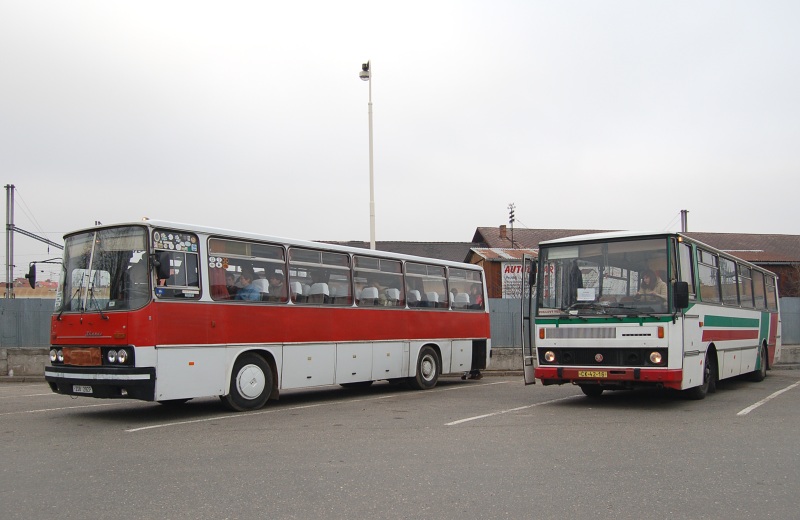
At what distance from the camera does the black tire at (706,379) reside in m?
13.1

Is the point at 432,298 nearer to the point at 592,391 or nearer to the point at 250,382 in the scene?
the point at 592,391

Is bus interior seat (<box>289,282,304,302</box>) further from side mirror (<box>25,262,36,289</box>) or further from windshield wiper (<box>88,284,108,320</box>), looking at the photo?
side mirror (<box>25,262,36,289</box>)

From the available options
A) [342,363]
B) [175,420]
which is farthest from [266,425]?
[342,363]

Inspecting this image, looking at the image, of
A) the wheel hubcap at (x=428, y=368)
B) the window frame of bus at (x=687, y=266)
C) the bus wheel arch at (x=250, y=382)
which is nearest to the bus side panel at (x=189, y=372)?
the bus wheel arch at (x=250, y=382)

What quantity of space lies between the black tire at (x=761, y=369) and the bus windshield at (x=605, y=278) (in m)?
8.34

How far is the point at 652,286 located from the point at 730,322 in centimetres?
428

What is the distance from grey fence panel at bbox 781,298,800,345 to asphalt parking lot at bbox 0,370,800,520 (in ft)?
66.4

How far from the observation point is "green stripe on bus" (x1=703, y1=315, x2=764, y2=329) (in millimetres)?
13188

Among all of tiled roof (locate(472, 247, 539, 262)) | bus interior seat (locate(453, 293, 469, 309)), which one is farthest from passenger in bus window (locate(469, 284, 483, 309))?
tiled roof (locate(472, 247, 539, 262))

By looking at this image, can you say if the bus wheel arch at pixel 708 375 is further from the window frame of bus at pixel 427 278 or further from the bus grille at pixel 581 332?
the window frame of bus at pixel 427 278

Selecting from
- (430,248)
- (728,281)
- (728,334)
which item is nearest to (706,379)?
(728,334)

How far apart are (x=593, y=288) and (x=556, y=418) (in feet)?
7.67

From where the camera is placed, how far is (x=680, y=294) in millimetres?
11156

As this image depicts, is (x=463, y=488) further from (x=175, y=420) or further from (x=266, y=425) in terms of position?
(x=175, y=420)
